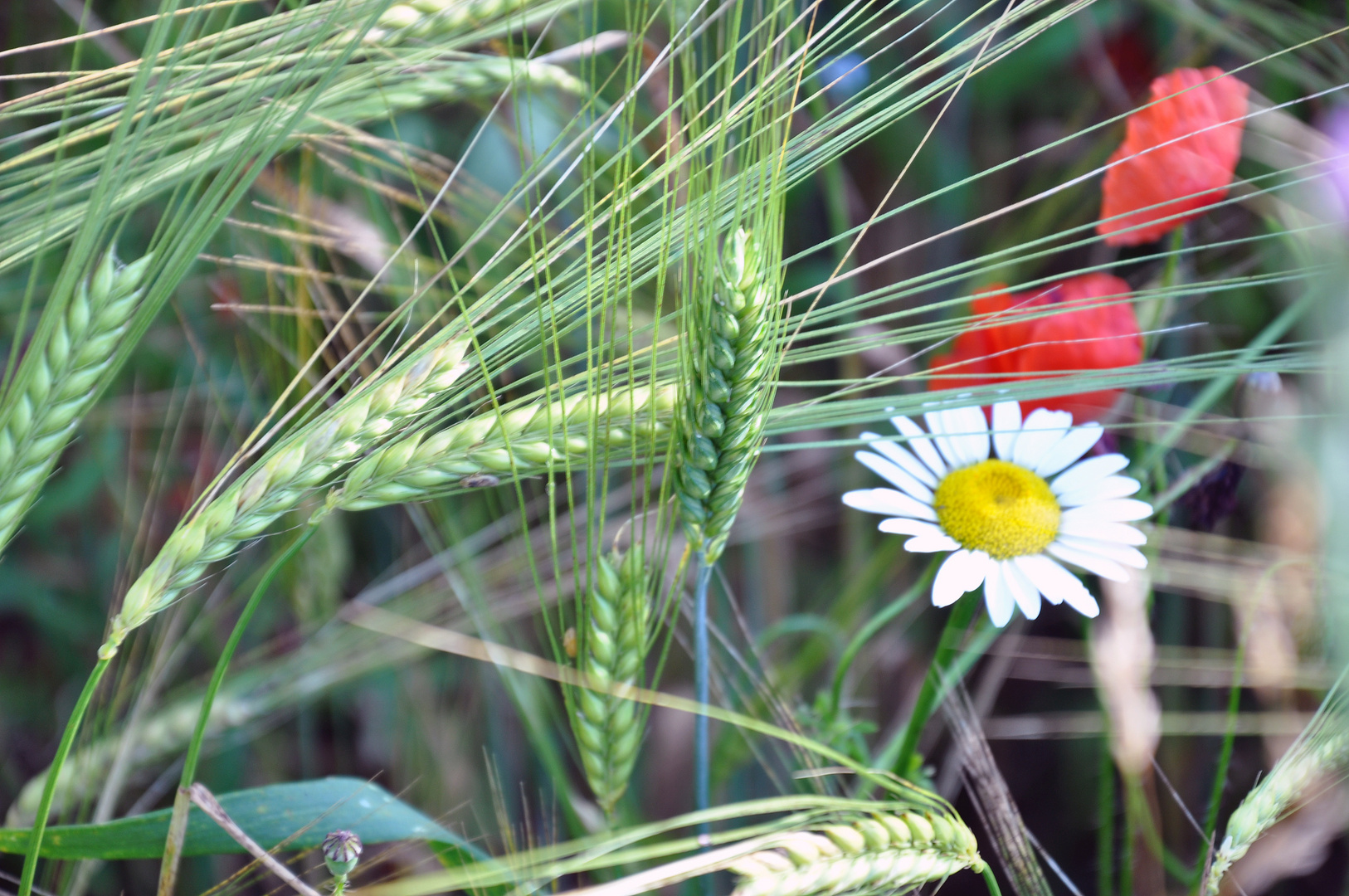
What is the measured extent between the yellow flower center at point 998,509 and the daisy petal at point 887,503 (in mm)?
10

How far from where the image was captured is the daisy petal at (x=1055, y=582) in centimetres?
38

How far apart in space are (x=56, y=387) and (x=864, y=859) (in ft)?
1.22

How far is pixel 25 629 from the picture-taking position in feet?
3.00

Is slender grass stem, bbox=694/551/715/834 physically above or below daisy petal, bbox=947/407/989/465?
below

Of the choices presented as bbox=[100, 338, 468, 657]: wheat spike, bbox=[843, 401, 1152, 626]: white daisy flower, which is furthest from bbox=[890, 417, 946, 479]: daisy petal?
bbox=[100, 338, 468, 657]: wheat spike

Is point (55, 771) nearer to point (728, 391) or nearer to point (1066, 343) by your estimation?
point (728, 391)

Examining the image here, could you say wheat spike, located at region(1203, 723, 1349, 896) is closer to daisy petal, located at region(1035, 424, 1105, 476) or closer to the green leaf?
daisy petal, located at region(1035, 424, 1105, 476)

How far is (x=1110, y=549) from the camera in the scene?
1.35 ft

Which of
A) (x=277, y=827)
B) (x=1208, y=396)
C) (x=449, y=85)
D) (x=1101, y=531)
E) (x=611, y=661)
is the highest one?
(x=449, y=85)

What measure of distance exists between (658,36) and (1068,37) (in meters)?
0.40

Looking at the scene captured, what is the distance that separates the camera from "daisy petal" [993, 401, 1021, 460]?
18.3 inches

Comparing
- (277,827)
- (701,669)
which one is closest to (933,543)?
(701,669)

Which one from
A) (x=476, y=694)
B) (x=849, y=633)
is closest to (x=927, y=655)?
(x=849, y=633)

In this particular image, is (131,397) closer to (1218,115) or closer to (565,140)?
(565,140)
